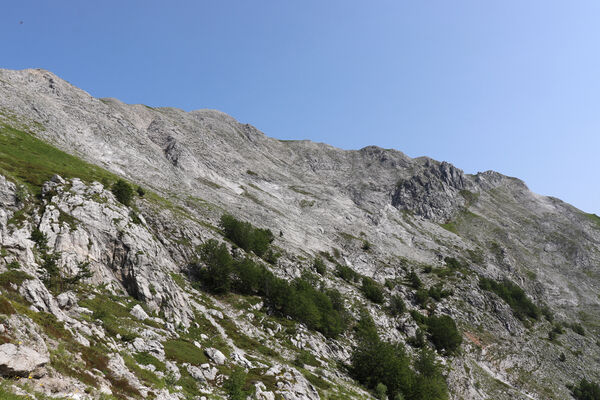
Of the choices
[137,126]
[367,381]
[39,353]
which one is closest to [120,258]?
[39,353]

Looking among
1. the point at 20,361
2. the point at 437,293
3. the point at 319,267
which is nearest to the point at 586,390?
the point at 437,293

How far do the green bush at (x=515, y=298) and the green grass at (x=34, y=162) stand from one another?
432 feet

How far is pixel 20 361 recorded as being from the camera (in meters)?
13.1

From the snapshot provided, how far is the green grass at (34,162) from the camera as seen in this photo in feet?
174

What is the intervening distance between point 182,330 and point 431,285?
94496 millimetres

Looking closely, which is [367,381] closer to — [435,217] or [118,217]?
[118,217]

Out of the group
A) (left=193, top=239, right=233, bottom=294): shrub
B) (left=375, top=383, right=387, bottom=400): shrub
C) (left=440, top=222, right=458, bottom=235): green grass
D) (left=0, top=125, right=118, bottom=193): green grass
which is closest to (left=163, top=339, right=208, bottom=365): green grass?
(left=193, top=239, right=233, bottom=294): shrub

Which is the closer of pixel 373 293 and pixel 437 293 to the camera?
pixel 373 293

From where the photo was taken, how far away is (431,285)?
11038 cm

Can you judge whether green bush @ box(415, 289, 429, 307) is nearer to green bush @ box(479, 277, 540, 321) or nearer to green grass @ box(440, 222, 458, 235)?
green bush @ box(479, 277, 540, 321)

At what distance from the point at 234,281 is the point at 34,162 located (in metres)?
51.4

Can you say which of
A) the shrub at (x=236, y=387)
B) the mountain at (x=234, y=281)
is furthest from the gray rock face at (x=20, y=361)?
the shrub at (x=236, y=387)

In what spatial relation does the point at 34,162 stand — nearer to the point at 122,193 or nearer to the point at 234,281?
the point at 122,193

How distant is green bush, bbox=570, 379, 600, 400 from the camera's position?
78.6m
